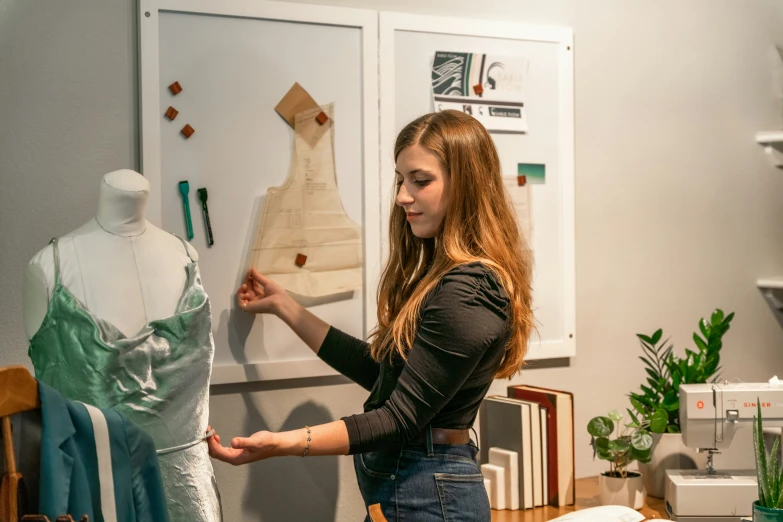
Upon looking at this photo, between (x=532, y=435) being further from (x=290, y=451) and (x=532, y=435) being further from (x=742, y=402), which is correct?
(x=290, y=451)

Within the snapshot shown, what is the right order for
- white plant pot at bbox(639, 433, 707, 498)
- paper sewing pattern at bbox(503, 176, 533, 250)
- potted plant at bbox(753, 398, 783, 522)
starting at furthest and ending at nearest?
1. paper sewing pattern at bbox(503, 176, 533, 250)
2. white plant pot at bbox(639, 433, 707, 498)
3. potted plant at bbox(753, 398, 783, 522)

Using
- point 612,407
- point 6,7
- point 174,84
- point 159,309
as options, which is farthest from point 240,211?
point 612,407

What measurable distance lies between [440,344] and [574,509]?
974mm

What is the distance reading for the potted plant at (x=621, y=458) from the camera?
2266 mm

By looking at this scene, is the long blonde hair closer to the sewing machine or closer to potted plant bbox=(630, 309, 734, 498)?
the sewing machine

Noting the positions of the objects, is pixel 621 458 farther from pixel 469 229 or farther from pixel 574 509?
pixel 469 229

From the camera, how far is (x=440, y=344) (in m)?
1.59

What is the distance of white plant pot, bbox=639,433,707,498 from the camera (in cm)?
237

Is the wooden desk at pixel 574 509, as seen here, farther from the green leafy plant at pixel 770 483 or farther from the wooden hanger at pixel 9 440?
the wooden hanger at pixel 9 440

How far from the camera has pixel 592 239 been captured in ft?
8.61

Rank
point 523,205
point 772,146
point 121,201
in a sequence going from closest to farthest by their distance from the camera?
point 121,201 < point 523,205 < point 772,146

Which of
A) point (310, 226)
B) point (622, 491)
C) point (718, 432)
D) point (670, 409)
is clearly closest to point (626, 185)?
point (670, 409)

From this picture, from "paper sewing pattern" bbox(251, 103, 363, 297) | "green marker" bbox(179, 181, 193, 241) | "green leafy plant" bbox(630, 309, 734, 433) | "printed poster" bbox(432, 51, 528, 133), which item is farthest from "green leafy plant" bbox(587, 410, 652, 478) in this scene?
"green marker" bbox(179, 181, 193, 241)

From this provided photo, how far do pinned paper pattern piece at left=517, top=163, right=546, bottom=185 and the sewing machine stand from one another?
29.4 inches
